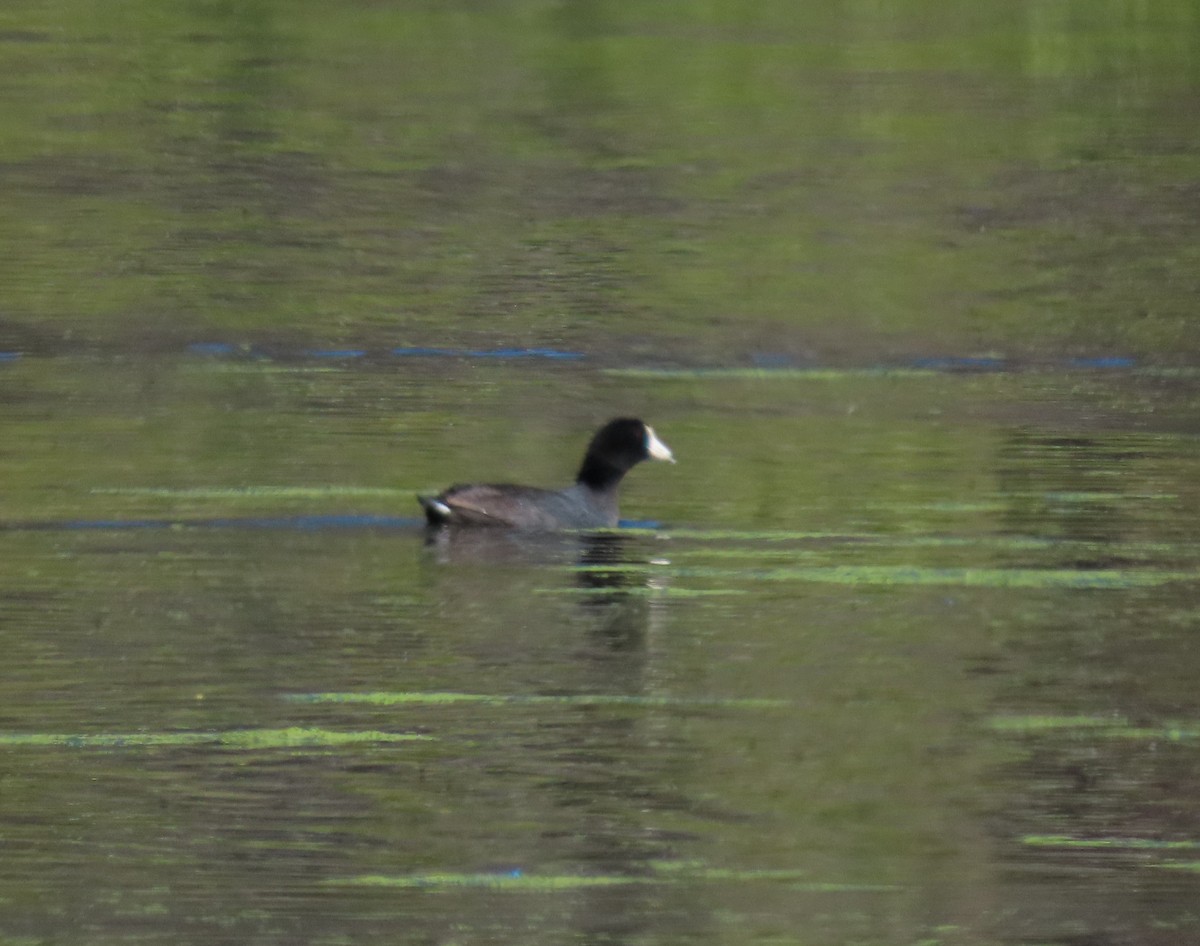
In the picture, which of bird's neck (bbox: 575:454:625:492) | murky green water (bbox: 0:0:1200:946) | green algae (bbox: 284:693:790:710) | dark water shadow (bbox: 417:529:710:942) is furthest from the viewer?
bird's neck (bbox: 575:454:625:492)

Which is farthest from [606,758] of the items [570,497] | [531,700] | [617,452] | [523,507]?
[617,452]

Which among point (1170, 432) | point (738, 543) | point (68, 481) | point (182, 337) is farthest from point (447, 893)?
point (182, 337)

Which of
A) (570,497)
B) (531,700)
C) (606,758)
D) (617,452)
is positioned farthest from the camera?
(617,452)

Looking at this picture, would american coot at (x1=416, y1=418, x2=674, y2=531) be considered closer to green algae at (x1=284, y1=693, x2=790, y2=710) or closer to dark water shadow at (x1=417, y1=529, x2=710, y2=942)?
dark water shadow at (x1=417, y1=529, x2=710, y2=942)

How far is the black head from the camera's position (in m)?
13.5

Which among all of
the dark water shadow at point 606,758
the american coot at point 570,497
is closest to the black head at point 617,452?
the american coot at point 570,497

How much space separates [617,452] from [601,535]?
1.82 ft

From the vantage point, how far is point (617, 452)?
13.7 metres

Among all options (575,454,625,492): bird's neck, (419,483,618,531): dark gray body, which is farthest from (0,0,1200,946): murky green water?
(575,454,625,492): bird's neck

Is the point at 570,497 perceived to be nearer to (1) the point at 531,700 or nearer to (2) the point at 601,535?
(2) the point at 601,535

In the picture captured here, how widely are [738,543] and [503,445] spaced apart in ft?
8.37

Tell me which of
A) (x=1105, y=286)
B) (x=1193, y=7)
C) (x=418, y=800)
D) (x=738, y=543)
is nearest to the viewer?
(x=418, y=800)

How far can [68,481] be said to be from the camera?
531 inches

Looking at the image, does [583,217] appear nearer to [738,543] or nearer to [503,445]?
[503,445]
